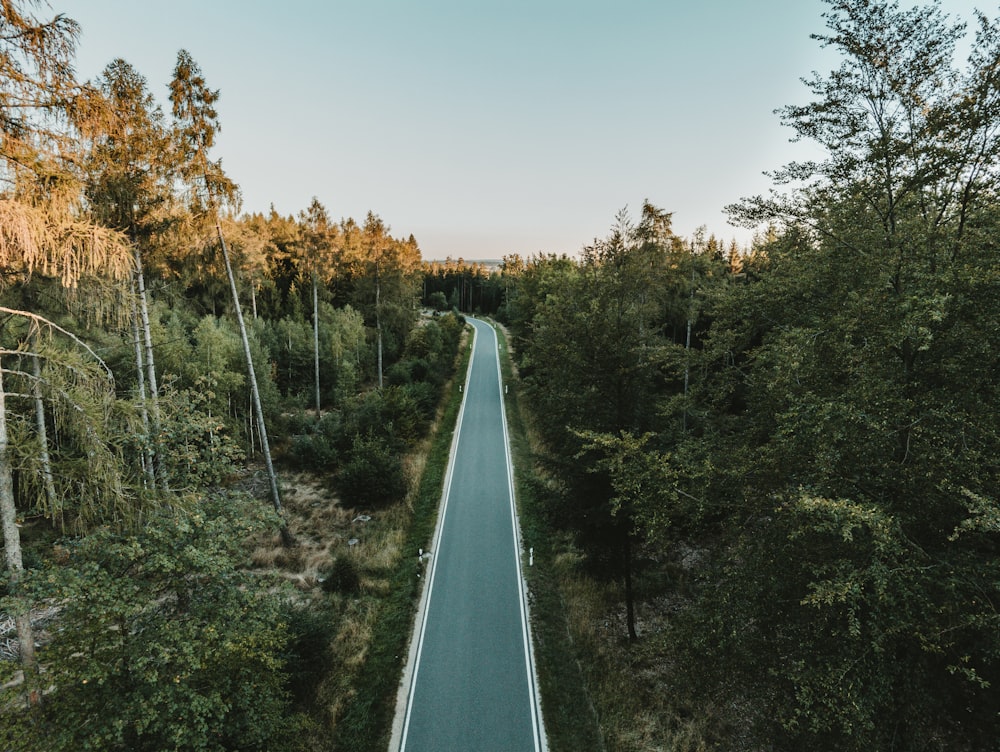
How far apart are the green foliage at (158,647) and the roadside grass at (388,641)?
274 centimetres

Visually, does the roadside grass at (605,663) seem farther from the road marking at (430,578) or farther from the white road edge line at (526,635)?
the road marking at (430,578)

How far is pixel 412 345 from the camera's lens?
3925 cm

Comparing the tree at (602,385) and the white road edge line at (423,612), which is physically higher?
the tree at (602,385)

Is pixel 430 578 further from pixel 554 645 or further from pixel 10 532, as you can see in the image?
pixel 10 532

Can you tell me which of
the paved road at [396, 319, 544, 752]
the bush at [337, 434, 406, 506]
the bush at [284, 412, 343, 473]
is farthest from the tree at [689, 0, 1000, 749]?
the bush at [284, 412, 343, 473]

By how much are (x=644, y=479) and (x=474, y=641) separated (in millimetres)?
7265

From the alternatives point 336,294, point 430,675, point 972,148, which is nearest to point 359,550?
point 430,675

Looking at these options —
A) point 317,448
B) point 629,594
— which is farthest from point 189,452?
point 317,448

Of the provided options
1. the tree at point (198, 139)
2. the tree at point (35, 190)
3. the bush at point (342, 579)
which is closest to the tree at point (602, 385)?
the bush at point (342, 579)

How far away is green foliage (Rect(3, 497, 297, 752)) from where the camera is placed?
533cm

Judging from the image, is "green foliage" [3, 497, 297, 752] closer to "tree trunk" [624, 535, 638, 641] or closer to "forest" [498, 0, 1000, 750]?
"forest" [498, 0, 1000, 750]

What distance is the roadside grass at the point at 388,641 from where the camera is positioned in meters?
9.40

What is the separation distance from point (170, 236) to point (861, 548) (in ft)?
53.6

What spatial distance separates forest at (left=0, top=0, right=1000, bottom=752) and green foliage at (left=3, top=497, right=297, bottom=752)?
0.15 ft
